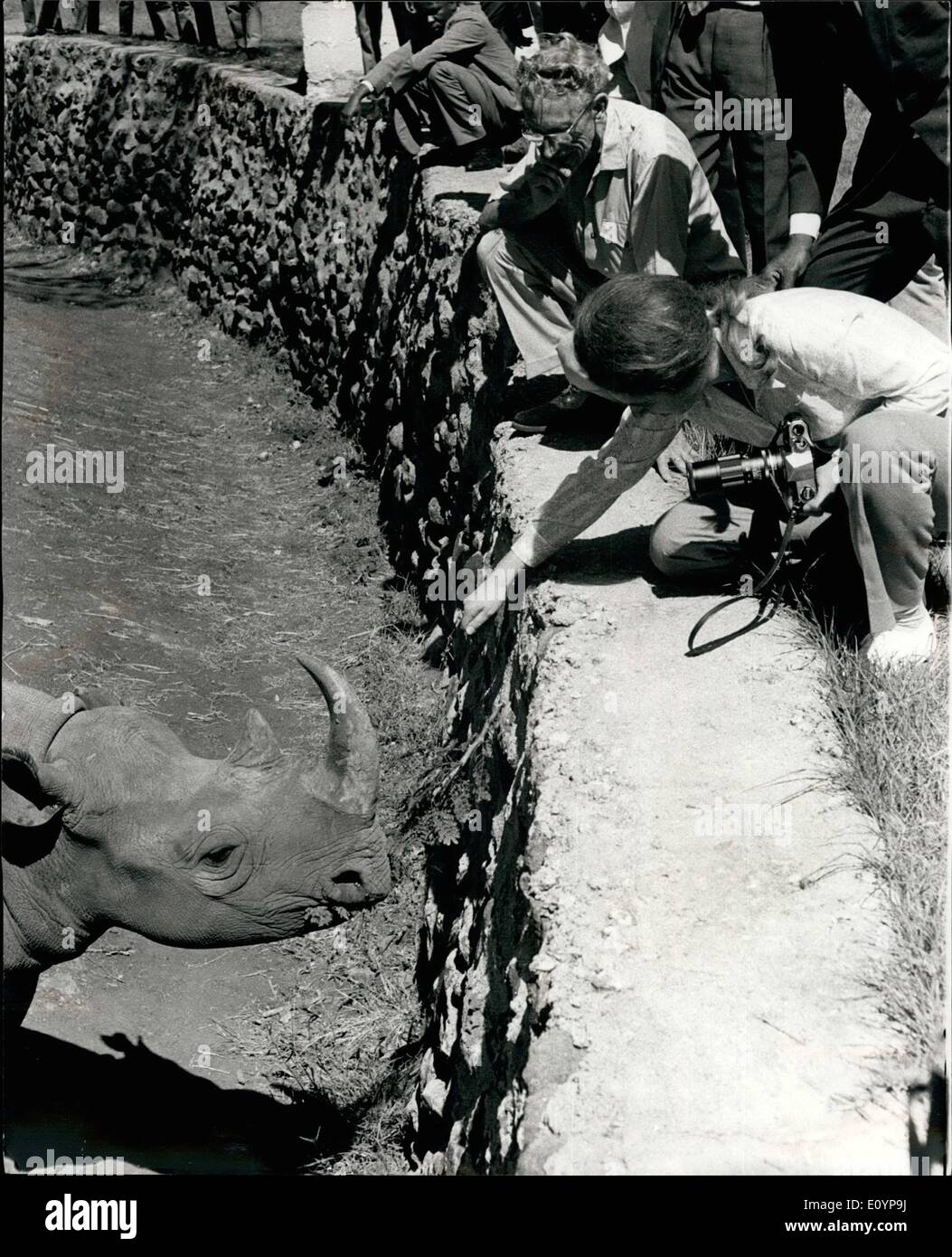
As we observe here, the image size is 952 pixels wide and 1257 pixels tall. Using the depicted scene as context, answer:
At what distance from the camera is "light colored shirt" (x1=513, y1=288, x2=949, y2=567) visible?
13.8 ft

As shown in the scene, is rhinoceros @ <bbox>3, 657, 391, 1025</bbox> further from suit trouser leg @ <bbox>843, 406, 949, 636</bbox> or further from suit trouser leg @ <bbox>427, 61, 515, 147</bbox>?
suit trouser leg @ <bbox>427, 61, 515, 147</bbox>

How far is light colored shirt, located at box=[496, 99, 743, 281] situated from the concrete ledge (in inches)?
30.7

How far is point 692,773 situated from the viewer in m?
3.96

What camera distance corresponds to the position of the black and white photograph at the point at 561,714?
10.5ft

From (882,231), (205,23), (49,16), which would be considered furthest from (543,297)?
(49,16)

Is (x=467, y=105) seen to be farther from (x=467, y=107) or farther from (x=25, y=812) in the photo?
(x=25, y=812)

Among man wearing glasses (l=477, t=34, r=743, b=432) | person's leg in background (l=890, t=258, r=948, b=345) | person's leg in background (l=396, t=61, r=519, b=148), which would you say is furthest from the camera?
person's leg in background (l=396, t=61, r=519, b=148)

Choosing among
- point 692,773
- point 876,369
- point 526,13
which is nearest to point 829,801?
point 692,773

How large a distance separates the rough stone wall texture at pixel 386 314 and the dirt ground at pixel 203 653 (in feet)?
1.01

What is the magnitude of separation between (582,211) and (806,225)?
0.79 meters

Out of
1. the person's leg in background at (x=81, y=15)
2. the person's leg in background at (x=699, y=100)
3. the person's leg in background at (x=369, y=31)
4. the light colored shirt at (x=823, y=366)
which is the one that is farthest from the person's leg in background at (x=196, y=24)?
the light colored shirt at (x=823, y=366)

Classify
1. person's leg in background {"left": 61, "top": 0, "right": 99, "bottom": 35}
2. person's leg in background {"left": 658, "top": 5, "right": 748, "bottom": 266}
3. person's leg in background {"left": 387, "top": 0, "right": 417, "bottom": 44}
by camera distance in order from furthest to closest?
person's leg in background {"left": 61, "top": 0, "right": 99, "bottom": 35} → person's leg in background {"left": 387, "top": 0, "right": 417, "bottom": 44} → person's leg in background {"left": 658, "top": 5, "right": 748, "bottom": 266}

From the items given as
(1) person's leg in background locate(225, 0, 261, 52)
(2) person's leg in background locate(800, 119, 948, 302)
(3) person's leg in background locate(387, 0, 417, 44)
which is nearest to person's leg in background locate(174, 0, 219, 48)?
(1) person's leg in background locate(225, 0, 261, 52)

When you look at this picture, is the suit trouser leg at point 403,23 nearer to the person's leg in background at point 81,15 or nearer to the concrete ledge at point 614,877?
the concrete ledge at point 614,877
